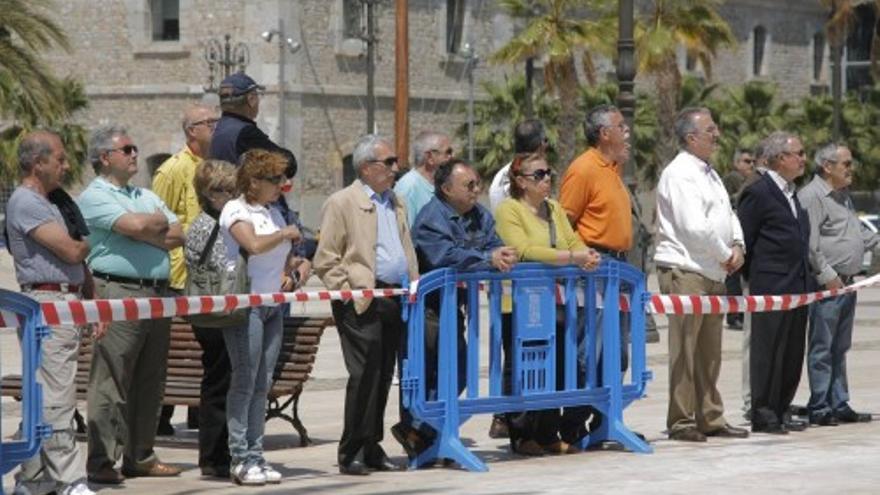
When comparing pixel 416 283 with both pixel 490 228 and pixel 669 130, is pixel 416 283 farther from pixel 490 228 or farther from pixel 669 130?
Answer: pixel 669 130

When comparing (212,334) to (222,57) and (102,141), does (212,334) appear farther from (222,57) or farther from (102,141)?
(222,57)

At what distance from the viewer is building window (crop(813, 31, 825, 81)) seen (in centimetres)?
7000

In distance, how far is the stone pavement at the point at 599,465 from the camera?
12047 millimetres

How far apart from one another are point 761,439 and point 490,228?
248 cm

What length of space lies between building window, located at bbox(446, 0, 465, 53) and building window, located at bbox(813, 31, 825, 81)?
55.9ft

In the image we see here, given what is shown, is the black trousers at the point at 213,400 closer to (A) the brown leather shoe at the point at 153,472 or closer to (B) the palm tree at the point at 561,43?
(A) the brown leather shoe at the point at 153,472

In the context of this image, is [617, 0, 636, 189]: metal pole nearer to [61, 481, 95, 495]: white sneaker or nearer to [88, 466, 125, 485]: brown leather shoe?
[88, 466, 125, 485]: brown leather shoe

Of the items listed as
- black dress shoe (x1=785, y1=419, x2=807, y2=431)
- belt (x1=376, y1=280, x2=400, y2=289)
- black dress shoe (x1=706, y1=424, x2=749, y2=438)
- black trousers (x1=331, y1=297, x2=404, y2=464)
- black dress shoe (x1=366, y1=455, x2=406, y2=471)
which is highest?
belt (x1=376, y1=280, x2=400, y2=289)

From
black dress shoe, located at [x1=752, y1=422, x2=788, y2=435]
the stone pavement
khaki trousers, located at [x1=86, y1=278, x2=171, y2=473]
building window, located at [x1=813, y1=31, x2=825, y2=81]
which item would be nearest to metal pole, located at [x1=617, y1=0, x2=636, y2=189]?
the stone pavement

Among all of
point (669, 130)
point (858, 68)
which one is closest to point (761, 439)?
point (669, 130)

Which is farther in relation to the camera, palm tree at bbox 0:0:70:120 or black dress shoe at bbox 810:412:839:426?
palm tree at bbox 0:0:70:120

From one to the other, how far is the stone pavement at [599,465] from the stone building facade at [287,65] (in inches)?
1379

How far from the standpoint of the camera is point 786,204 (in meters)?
15.2

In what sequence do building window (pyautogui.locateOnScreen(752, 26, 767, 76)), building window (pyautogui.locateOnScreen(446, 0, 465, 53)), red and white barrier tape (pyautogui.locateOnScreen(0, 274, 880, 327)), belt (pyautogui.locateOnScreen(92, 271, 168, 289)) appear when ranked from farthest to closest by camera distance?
building window (pyautogui.locateOnScreen(752, 26, 767, 76))
building window (pyautogui.locateOnScreen(446, 0, 465, 53))
belt (pyautogui.locateOnScreen(92, 271, 168, 289))
red and white barrier tape (pyautogui.locateOnScreen(0, 274, 880, 327))
